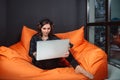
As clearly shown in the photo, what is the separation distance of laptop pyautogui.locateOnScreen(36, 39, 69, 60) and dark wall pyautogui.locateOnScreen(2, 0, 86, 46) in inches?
52.7

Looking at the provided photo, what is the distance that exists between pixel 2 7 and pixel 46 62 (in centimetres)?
135

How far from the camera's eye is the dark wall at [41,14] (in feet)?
11.2

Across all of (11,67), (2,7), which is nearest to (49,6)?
(2,7)

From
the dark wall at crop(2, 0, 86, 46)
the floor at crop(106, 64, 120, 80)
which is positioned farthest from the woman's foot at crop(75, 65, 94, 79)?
the dark wall at crop(2, 0, 86, 46)

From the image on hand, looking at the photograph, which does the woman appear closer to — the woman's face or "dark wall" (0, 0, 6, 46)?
the woman's face

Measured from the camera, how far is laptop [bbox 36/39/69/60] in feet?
7.30

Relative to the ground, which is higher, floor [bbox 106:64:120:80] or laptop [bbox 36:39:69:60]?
laptop [bbox 36:39:69:60]

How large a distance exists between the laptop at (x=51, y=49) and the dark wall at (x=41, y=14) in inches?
52.7

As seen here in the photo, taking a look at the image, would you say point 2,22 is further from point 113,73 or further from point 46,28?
point 113,73

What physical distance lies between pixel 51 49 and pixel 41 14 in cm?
144

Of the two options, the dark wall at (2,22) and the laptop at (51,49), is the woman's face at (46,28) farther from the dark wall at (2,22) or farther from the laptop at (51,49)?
the dark wall at (2,22)

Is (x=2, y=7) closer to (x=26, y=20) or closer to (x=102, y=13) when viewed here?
(x=26, y=20)

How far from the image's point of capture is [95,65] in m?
2.38

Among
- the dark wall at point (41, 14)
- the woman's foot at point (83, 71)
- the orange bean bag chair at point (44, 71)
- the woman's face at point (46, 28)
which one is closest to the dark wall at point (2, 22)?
the dark wall at point (41, 14)
